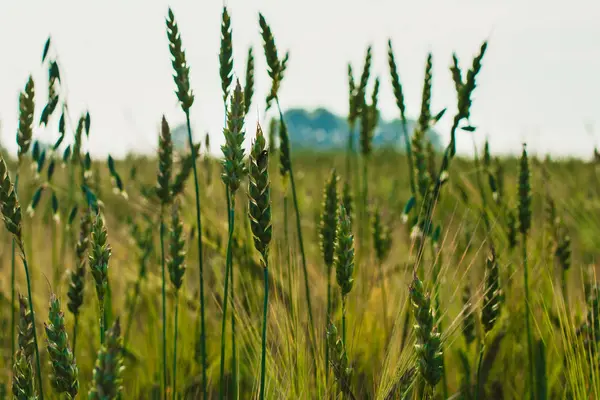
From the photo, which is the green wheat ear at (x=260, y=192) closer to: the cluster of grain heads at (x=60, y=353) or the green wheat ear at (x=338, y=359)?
the green wheat ear at (x=338, y=359)

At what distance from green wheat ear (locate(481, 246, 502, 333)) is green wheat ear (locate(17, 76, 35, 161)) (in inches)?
38.8

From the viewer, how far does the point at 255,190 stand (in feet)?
2.56

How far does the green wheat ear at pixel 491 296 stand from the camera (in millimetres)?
1084

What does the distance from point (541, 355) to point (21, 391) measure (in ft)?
4.17

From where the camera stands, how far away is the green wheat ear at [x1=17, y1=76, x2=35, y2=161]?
1.27 m

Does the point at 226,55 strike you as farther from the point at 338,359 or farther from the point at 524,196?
the point at 524,196

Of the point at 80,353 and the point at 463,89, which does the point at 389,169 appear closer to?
the point at 80,353

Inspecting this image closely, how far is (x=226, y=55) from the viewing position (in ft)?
3.63

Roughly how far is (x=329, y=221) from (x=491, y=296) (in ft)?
1.31

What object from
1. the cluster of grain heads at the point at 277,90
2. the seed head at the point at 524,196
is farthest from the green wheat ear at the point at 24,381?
the seed head at the point at 524,196

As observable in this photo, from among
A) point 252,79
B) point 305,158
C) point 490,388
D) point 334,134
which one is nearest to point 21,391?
point 252,79

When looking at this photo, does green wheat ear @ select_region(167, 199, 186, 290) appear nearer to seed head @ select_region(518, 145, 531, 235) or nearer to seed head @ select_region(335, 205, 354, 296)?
seed head @ select_region(335, 205, 354, 296)

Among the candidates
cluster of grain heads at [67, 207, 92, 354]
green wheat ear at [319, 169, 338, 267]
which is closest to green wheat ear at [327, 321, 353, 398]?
green wheat ear at [319, 169, 338, 267]

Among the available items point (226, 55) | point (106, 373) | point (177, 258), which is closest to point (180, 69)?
point (226, 55)
